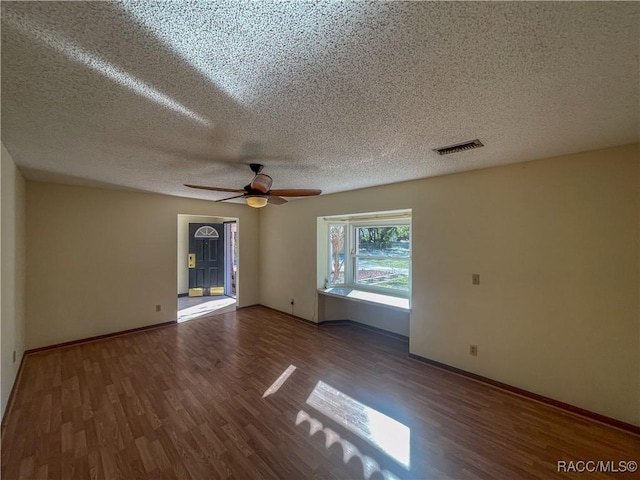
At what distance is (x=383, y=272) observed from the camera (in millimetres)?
4289

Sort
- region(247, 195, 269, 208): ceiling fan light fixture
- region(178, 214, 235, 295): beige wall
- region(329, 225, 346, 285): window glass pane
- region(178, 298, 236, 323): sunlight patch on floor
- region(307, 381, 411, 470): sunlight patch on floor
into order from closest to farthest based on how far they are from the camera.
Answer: region(307, 381, 411, 470): sunlight patch on floor
region(247, 195, 269, 208): ceiling fan light fixture
region(329, 225, 346, 285): window glass pane
region(178, 298, 236, 323): sunlight patch on floor
region(178, 214, 235, 295): beige wall

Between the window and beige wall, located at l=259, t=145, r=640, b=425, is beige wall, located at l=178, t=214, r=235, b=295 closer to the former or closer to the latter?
the window

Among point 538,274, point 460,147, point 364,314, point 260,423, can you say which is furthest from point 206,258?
point 538,274

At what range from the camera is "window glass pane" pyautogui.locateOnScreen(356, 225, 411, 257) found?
4020 millimetres

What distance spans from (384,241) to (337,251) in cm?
93

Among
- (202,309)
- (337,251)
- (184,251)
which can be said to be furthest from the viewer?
(184,251)

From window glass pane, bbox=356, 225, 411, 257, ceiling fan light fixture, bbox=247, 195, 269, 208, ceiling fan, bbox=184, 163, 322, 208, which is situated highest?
ceiling fan, bbox=184, 163, 322, 208

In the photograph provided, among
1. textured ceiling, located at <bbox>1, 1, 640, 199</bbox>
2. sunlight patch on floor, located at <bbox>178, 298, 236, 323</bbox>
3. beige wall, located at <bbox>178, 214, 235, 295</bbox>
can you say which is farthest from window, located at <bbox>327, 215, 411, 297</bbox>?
beige wall, located at <bbox>178, 214, 235, 295</bbox>

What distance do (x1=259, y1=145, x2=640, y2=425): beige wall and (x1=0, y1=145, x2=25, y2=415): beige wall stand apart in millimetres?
4071

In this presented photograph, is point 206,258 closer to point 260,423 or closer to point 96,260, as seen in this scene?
point 96,260

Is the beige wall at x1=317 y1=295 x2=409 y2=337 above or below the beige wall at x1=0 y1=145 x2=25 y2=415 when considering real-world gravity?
below

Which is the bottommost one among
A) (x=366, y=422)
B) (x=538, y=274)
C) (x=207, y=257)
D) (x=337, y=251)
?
(x=366, y=422)

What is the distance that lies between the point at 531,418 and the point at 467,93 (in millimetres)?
2720

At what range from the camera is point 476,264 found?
111 inches
